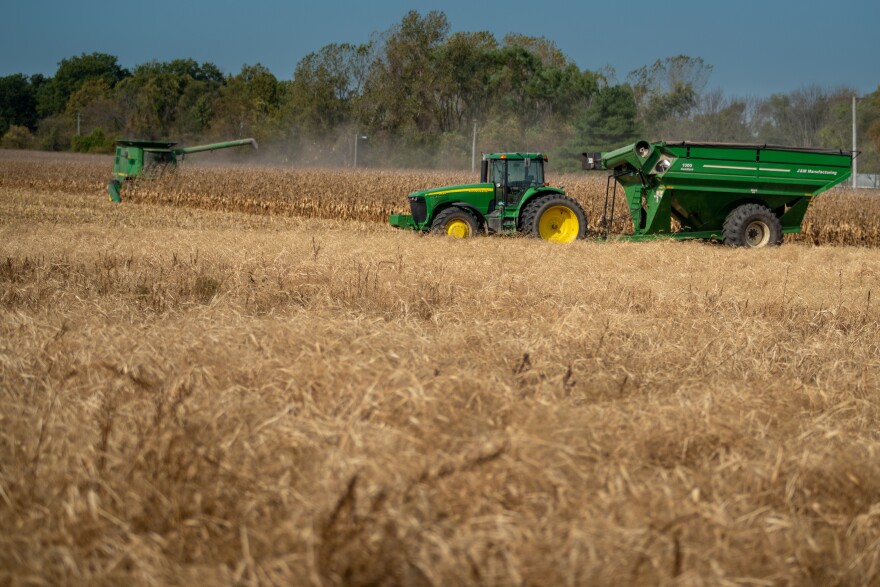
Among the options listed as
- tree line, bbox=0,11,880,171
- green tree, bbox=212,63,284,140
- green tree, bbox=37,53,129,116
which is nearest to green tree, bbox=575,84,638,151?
tree line, bbox=0,11,880,171

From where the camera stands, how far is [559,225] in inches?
558

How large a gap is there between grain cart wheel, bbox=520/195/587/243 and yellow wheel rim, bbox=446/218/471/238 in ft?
2.86

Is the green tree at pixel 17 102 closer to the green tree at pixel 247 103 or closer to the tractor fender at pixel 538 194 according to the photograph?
the green tree at pixel 247 103

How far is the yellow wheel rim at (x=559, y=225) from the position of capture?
552 inches

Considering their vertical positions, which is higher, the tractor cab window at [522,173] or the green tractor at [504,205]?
the tractor cab window at [522,173]

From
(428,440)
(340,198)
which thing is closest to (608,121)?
(340,198)

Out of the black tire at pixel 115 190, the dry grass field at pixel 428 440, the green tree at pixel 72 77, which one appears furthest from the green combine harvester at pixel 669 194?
the green tree at pixel 72 77

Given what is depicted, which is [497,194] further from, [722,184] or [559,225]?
[722,184]

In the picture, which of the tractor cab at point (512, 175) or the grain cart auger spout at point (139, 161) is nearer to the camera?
the tractor cab at point (512, 175)

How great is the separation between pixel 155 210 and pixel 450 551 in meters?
18.8

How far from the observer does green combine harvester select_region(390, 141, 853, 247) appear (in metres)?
13.7

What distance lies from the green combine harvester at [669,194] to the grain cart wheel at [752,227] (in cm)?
2

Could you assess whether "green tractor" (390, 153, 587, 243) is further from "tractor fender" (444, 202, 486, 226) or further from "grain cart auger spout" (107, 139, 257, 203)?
"grain cart auger spout" (107, 139, 257, 203)

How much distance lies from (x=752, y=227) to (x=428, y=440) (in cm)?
1176
